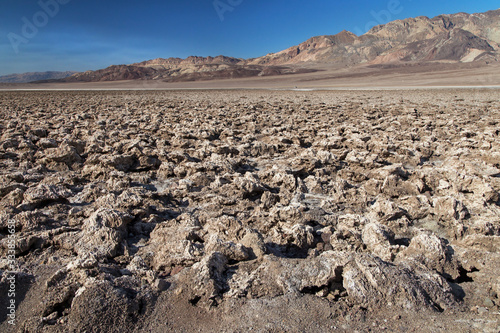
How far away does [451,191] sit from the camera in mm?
3105

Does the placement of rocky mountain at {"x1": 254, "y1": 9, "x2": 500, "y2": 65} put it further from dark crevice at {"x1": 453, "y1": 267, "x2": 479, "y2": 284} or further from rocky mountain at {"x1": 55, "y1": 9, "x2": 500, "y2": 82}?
dark crevice at {"x1": 453, "y1": 267, "x2": 479, "y2": 284}

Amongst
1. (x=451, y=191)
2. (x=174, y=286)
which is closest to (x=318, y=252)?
(x=174, y=286)

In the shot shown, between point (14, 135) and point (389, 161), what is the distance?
6634 mm

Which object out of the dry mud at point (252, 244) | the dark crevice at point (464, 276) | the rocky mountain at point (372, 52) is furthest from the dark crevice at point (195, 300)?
the rocky mountain at point (372, 52)

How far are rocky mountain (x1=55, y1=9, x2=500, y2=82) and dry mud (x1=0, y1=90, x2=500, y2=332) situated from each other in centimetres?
6367

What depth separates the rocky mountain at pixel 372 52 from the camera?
7612 cm

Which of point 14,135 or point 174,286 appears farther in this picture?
point 14,135

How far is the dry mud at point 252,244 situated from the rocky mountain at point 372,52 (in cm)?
6367

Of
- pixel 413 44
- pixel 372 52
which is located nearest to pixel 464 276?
pixel 413 44

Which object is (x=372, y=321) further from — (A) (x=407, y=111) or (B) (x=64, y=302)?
(A) (x=407, y=111)

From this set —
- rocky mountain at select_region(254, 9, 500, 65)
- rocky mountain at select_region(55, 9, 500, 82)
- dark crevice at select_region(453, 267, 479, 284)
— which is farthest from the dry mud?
rocky mountain at select_region(254, 9, 500, 65)

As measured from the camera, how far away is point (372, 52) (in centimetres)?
9744

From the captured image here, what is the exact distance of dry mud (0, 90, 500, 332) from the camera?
5.10 feet

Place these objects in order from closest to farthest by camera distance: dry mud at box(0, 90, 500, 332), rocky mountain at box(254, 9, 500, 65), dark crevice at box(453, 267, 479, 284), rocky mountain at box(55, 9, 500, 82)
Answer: dry mud at box(0, 90, 500, 332) → dark crevice at box(453, 267, 479, 284) → rocky mountain at box(55, 9, 500, 82) → rocky mountain at box(254, 9, 500, 65)
